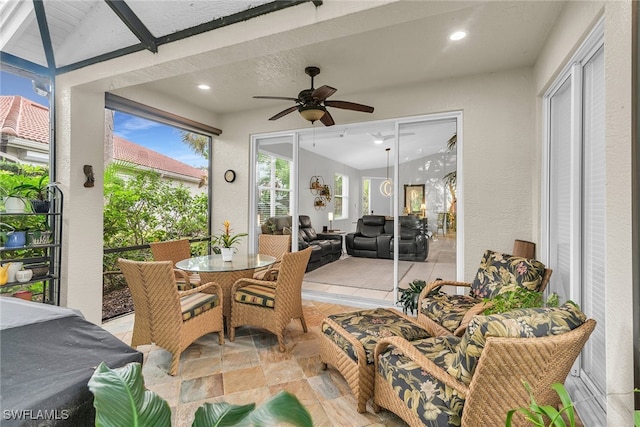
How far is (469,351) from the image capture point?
1.32 meters

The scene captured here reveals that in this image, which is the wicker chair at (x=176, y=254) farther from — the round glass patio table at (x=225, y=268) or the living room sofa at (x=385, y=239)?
the living room sofa at (x=385, y=239)

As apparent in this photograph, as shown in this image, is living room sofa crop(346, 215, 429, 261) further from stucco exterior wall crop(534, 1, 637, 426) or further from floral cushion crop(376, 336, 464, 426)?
stucco exterior wall crop(534, 1, 637, 426)

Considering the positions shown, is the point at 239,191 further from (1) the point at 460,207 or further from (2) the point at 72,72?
(1) the point at 460,207

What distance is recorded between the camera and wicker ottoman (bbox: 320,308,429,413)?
193 cm

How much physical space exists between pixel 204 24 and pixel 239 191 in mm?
2875

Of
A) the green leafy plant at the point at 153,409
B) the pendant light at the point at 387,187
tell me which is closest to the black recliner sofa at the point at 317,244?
the pendant light at the point at 387,187

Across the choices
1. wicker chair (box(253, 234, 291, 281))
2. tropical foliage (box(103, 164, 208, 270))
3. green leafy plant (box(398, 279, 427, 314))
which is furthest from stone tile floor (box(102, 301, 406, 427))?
tropical foliage (box(103, 164, 208, 270))

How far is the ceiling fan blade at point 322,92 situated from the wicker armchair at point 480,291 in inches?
83.2

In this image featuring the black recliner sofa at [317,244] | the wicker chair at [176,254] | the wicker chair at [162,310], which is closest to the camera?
the wicker chair at [162,310]

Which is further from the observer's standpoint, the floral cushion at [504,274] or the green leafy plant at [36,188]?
the green leafy plant at [36,188]

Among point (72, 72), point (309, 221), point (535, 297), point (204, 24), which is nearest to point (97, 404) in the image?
point (535, 297)

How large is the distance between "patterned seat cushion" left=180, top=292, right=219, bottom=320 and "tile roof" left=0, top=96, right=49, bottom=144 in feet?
7.12

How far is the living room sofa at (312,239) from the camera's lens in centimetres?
502

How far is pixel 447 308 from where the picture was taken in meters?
2.56
